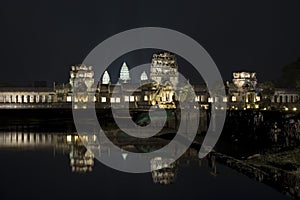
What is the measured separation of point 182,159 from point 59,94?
118 metres

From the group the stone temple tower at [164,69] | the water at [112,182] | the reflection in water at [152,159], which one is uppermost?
the stone temple tower at [164,69]

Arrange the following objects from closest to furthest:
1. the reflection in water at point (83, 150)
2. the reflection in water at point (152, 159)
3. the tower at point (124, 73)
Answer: the reflection in water at point (152, 159) → the reflection in water at point (83, 150) → the tower at point (124, 73)

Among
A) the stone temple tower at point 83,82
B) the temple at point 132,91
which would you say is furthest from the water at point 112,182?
the stone temple tower at point 83,82


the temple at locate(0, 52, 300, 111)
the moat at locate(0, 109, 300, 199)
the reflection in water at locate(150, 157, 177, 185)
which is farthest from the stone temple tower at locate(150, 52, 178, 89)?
the reflection in water at locate(150, 157, 177, 185)

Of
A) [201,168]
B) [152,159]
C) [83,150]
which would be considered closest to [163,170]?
[201,168]

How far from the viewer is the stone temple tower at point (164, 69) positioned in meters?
151

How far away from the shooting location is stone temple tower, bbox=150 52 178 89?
495 ft

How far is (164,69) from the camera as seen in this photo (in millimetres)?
152000

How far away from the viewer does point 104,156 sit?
35.8m

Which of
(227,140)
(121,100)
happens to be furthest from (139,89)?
(227,140)

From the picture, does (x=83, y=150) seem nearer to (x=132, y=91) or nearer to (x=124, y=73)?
(x=132, y=91)

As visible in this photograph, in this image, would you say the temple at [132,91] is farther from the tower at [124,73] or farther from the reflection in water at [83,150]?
the reflection in water at [83,150]

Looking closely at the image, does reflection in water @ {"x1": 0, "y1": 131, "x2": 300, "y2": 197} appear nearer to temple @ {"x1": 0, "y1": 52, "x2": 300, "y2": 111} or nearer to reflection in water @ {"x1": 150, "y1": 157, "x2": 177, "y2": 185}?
reflection in water @ {"x1": 150, "y1": 157, "x2": 177, "y2": 185}

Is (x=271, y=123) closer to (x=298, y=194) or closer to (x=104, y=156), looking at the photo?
(x=104, y=156)
